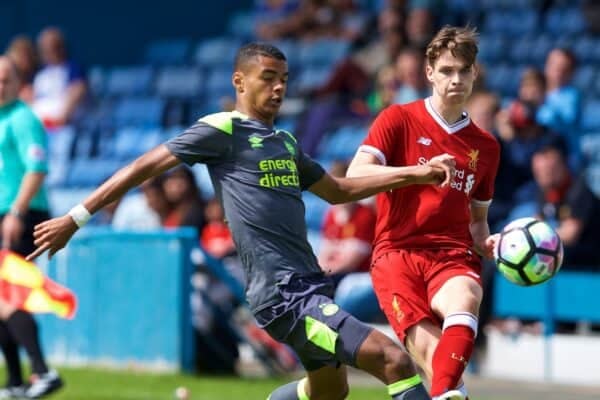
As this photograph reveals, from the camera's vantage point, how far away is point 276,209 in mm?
7199

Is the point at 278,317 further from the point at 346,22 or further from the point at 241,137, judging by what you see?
the point at 346,22

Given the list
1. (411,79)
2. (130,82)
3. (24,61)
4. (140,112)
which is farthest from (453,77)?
(130,82)

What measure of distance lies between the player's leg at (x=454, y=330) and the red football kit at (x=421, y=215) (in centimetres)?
9

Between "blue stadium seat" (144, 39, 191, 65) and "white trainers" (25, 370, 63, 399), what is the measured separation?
11240 millimetres

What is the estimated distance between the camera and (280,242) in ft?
23.6

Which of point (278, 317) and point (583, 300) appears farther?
point (583, 300)

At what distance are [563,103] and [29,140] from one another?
5298 mm

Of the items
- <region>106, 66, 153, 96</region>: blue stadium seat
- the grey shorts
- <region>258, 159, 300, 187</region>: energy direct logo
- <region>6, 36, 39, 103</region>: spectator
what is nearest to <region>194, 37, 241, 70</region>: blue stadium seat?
<region>106, 66, 153, 96</region>: blue stadium seat

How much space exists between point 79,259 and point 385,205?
6089mm

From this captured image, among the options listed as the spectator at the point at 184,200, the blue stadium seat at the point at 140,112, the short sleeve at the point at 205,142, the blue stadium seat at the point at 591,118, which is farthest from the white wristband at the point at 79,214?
the blue stadium seat at the point at 140,112

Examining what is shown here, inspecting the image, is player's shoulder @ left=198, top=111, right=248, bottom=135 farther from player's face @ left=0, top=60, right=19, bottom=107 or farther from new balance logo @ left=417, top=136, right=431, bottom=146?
player's face @ left=0, top=60, right=19, bottom=107

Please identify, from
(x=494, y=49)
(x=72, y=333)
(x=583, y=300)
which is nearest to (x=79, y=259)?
(x=72, y=333)

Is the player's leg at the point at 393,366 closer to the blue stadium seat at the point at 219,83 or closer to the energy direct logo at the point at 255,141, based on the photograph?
the energy direct logo at the point at 255,141

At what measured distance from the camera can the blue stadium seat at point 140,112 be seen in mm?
19220
